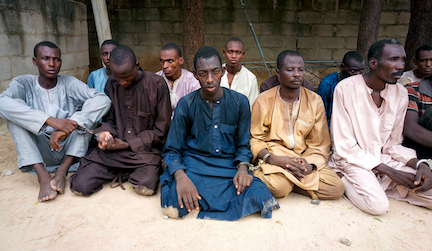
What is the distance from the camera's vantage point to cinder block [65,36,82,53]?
582 centimetres

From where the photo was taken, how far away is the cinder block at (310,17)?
7.80 m

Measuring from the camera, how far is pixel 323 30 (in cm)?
791

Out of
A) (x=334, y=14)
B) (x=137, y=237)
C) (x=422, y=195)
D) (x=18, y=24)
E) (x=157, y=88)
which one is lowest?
(x=137, y=237)

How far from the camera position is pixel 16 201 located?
2.81 meters

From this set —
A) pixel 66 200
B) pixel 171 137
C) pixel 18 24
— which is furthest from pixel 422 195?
pixel 18 24

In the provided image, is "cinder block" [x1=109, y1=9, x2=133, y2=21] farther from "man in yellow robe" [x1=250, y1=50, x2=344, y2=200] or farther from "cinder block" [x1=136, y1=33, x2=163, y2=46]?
"man in yellow robe" [x1=250, y1=50, x2=344, y2=200]

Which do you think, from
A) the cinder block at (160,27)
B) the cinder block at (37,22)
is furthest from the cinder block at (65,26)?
the cinder block at (160,27)

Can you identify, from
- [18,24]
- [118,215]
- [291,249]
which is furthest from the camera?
[18,24]

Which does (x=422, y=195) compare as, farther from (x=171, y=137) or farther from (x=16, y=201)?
(x=16, y=201)

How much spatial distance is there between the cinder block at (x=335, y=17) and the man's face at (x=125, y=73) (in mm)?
6286

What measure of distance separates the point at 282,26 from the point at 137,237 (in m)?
6.94

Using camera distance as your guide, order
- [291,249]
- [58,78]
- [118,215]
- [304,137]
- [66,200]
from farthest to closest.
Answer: [58,78] < [304,137] < [66,200] < [118,215] < [291,249]

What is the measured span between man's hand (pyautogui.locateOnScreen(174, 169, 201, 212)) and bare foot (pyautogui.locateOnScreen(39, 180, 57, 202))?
1223 millimetres

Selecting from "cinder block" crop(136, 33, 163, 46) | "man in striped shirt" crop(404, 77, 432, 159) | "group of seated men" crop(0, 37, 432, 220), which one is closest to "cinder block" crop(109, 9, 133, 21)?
"cinder block" crop(136, 33, 163, 46)
